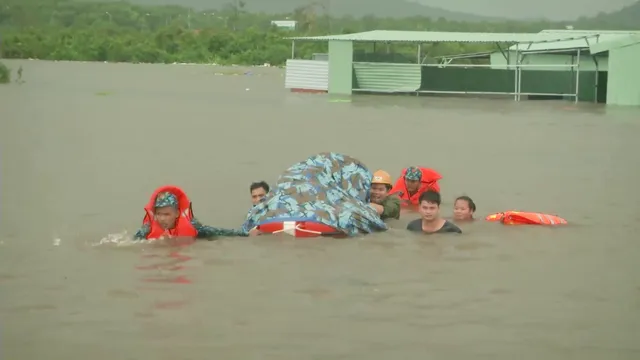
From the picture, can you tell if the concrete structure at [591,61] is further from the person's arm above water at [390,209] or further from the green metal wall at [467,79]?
the person's arm above water at [390,209]

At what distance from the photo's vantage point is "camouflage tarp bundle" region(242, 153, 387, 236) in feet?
41.0

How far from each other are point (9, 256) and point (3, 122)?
17.6m

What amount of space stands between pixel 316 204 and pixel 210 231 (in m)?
1.06

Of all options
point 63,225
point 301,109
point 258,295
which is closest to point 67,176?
point 63,225

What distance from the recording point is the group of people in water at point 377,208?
39.3 feet

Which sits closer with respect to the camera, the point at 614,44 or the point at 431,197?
the point at 431,197

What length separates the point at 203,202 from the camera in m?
15.8

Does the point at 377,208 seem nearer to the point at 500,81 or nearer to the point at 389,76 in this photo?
the point at 389,76

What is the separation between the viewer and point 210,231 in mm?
12484

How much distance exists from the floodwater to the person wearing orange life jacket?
8.8 inches

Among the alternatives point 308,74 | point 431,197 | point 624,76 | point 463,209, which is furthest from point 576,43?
point 431,197

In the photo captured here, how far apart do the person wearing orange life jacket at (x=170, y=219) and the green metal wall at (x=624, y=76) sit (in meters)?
31.2

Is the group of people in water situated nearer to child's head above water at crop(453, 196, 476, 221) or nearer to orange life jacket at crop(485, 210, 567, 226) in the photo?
child's head above water at crop(453, 196, 476, 221)

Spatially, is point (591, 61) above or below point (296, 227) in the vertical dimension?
above
